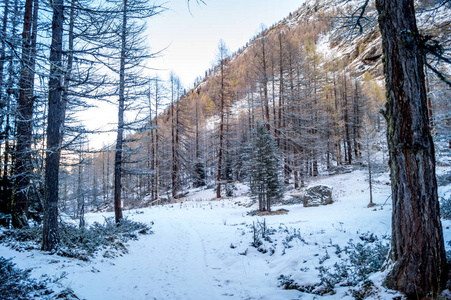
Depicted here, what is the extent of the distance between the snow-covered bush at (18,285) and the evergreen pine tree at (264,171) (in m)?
10.6

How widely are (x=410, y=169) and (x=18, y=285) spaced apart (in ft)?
17.6

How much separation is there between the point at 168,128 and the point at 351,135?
77.8 ft

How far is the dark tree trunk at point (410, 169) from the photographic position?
8.26 feet

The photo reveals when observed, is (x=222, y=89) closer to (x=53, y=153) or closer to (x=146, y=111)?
(x=146, y=111)

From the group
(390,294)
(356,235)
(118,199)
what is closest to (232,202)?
(118,199)

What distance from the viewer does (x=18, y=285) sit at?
9.91ft

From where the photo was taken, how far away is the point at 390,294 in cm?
259

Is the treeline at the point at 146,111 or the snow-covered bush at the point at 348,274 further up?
the treeline at the point at 146,111

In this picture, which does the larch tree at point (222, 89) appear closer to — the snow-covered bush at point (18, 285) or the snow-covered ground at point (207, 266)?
the snow-covered ground at point (207, 266)

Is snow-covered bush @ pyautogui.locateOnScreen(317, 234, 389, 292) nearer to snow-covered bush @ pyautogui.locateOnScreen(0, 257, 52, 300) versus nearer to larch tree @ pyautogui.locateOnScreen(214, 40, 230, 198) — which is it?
snow-covered bush @ pyautogui.locateOnScreen(0, 257, 52, 300)

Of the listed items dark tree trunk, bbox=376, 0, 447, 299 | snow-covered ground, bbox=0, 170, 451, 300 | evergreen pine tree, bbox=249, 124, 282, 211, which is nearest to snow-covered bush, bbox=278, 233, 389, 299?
snow-covered ground, bbox=0, 170, 451, 300

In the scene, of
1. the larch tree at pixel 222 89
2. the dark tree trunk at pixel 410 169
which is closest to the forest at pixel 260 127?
the dark tree trunk at pixel 410 169

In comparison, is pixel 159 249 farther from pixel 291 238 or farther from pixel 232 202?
pixel 232 202

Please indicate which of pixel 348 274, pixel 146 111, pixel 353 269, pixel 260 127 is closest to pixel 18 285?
pixel 348 274
